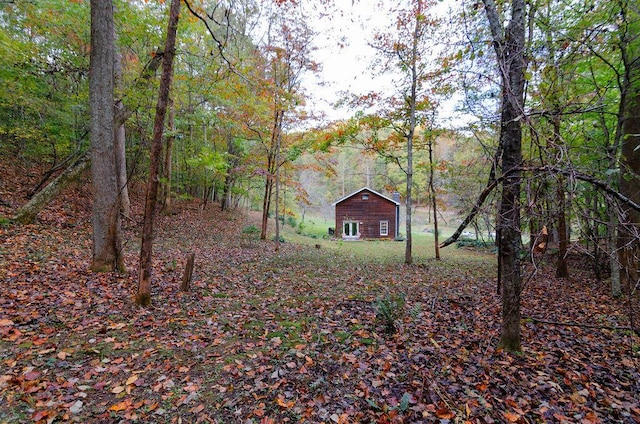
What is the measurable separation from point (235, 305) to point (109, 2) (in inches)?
286

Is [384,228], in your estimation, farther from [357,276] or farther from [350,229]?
[357,276]

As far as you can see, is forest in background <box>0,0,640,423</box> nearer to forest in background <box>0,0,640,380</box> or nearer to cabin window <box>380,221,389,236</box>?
forest in background <box>0,0,640,380</box>

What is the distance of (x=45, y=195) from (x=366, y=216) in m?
25.4

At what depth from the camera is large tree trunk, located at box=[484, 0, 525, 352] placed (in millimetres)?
3893

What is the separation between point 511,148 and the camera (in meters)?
4.04

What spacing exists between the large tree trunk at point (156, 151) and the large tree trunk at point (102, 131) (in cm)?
170

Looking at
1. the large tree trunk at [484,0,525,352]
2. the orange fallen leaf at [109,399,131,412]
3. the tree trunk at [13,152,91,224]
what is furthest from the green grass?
the tree trunk at [13,152,91,224]

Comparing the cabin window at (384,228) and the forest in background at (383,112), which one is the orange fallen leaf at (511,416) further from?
the cabin window at (384,228)

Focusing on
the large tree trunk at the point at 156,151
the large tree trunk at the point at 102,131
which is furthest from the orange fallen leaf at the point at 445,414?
the large tree trunk at the point at 102,131

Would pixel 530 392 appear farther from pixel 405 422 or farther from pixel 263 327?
pixel 263 327

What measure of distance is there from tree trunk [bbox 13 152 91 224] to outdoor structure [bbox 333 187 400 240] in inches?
893

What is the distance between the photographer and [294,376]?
12.5 feet

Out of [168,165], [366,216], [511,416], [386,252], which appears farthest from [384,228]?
[511,416]

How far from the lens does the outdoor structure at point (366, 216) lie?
1215 inches
